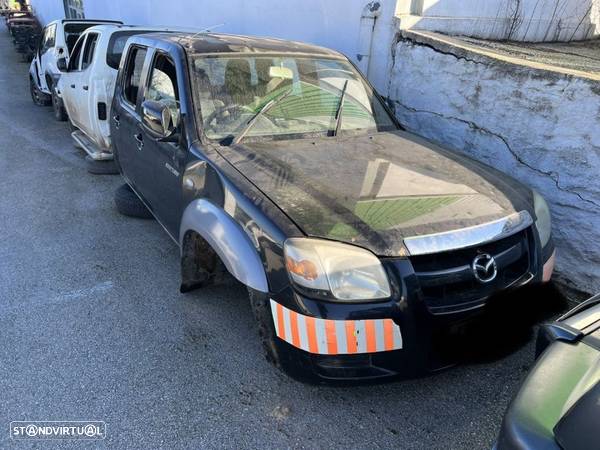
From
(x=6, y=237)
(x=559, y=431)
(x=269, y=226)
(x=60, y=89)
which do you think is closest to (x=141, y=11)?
(x=60, y=89)

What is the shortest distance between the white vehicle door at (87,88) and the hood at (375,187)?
4.02m

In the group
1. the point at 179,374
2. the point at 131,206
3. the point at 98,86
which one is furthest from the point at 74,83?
the point at 179,374

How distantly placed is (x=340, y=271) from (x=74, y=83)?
240 inches

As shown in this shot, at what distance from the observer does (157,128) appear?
309 centimetres

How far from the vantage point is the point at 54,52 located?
870cm

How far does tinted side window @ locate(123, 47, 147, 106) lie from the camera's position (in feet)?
12.8

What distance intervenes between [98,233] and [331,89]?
255 cm

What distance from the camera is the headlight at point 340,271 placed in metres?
2.03

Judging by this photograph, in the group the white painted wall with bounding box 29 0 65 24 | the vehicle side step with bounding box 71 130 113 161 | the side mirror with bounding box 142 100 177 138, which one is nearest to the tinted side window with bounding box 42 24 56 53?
the vehicle side step with bounding box 71 130 113 161

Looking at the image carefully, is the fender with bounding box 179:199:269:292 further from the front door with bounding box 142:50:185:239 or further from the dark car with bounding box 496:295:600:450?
the dark car with bounding box 496:295:600:450

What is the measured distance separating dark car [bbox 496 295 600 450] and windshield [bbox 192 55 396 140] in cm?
198

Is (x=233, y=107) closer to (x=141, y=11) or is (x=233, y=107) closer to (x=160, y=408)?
(x=160, y=408)

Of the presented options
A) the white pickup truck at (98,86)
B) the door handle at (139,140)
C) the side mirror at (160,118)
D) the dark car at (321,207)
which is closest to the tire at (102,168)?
the white pickup truck at (98,86)

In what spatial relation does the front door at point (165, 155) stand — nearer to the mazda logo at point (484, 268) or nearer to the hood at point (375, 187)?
the hood at point (375, 187)
